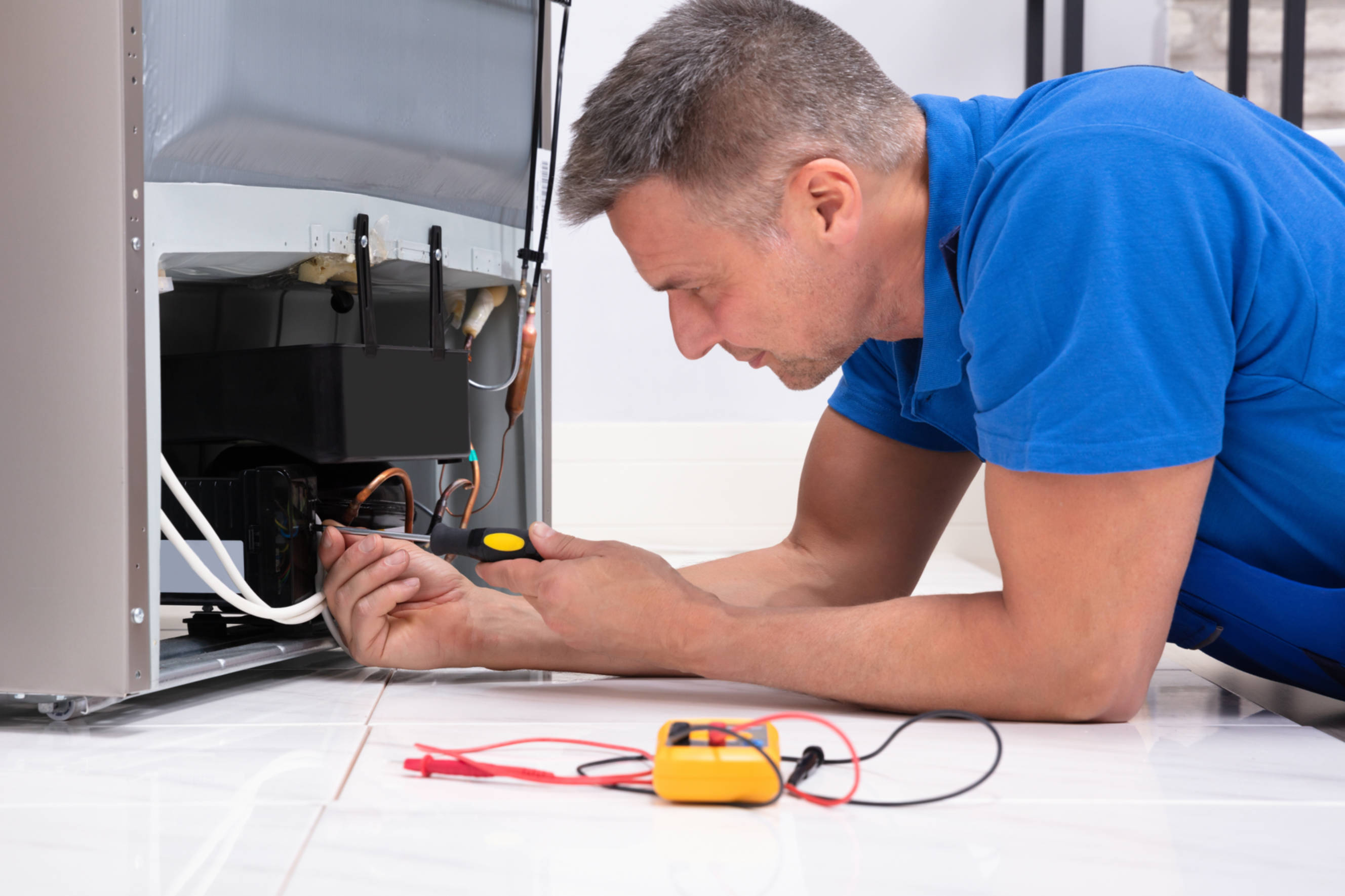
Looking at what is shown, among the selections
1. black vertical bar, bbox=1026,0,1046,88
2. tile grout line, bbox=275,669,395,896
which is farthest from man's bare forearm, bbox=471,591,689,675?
black vertical bar, bbox=1026,0,1046,88

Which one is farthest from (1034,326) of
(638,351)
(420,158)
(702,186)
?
(638,351)

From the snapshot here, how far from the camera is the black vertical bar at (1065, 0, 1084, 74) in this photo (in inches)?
114

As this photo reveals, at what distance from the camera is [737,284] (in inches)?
37.6

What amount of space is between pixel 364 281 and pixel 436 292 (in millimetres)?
95

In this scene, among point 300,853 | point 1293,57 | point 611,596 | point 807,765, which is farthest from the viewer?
point 1293,57

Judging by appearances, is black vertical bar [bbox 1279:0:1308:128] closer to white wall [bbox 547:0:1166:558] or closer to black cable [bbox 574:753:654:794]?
white wall [bbox 547:0:1166:558]

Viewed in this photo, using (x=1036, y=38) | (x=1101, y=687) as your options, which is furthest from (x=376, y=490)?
(x=1036, y=38)

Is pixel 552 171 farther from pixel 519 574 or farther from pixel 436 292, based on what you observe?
pixel 519 574

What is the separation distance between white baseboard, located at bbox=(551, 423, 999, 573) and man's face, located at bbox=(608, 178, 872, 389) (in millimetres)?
1882

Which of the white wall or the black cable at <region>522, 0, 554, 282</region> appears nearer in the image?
the black cable at <region>522, 0, 554, 282</region>

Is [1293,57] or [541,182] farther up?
[1293,57]

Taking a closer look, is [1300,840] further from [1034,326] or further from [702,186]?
[702,186]

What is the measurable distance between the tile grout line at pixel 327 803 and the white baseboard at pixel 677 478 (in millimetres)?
1920

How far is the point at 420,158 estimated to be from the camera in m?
1.08
